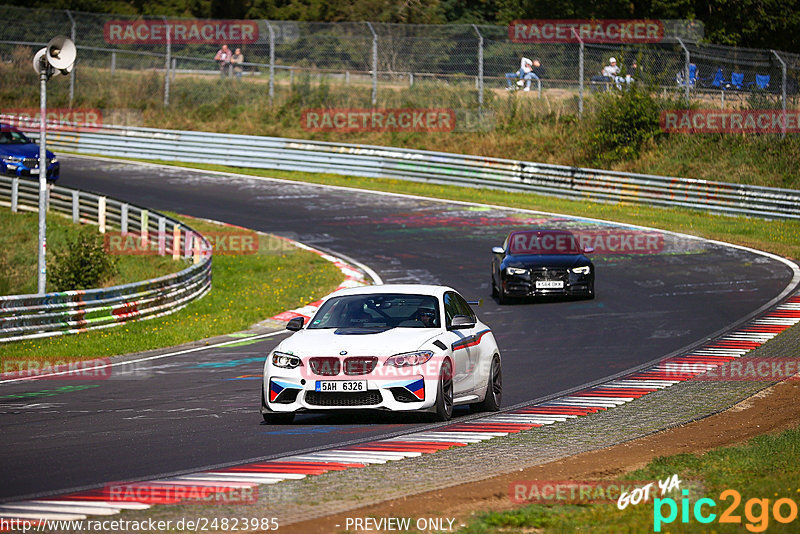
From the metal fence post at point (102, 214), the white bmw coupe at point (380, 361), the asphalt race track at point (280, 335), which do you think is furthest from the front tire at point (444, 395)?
the metal fence post at point (102, 214)

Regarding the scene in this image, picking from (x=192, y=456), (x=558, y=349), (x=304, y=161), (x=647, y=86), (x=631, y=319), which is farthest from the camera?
(x=304, y=161)

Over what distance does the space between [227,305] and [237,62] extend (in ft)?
78.0

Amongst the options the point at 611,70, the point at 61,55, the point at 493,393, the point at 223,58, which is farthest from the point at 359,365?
the point at 223,58

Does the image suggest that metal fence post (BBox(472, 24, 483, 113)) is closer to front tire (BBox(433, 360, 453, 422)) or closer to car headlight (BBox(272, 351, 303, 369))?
front tire (BBox(433, 360, 453, 422))

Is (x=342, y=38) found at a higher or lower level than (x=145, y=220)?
higher

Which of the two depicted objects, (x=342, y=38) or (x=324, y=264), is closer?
(x=324, y=264)

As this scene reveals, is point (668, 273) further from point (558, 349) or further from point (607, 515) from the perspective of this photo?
point (607, 515)

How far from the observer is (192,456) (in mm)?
9500

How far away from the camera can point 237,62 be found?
1772 inches

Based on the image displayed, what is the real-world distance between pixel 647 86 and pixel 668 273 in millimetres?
16071

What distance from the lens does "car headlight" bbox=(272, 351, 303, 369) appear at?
36.1 feet

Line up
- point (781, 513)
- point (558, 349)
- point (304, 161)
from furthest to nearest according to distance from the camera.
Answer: point (304, 161)
point (558, 349)
point (781, 513)

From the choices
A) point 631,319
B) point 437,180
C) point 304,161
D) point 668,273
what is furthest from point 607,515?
point 304,161

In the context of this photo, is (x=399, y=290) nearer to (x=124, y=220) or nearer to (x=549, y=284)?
(x=549, y=284)
